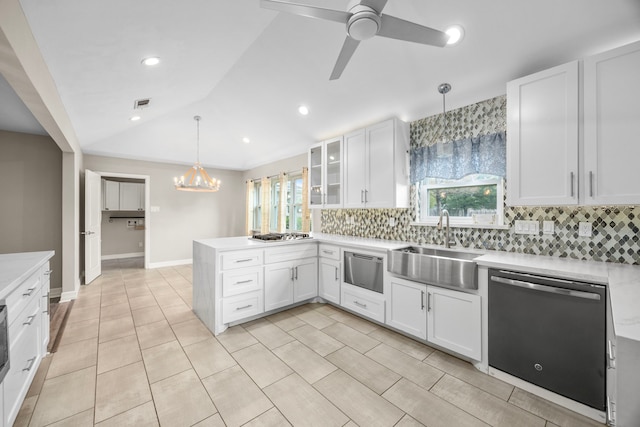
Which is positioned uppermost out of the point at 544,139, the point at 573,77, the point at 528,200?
the point at 573,77

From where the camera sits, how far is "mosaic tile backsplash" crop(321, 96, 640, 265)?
194 centimetres

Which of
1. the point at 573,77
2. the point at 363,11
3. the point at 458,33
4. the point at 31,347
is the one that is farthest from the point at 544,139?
Result: the point at 31,347

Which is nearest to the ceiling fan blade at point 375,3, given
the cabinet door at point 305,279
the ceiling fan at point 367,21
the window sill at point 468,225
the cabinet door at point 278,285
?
the ceiling fan at point 367,21

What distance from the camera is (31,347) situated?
1846 mm

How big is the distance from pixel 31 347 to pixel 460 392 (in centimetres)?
304

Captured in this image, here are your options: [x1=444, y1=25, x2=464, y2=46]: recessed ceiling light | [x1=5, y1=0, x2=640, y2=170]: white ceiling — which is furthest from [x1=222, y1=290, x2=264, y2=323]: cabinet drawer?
[x1=444, y1=25, x2=464, y2=46]: recessed ceiling light

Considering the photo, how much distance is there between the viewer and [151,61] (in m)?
2.33

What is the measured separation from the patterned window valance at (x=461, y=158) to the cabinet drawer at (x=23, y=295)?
3.45m

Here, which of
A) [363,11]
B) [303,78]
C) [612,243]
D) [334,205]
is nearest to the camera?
[363,11]

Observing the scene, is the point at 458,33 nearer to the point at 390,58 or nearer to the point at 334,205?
the point at 390,58

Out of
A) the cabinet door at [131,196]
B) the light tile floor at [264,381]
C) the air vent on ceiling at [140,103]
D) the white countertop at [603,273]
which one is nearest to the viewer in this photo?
the white countertop at [603,273]

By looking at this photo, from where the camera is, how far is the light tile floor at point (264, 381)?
163 cm

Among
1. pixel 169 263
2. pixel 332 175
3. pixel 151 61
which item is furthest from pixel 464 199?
pixel 169 263

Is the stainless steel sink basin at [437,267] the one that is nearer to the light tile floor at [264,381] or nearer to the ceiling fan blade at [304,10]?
the light tile floor at [264,381]
